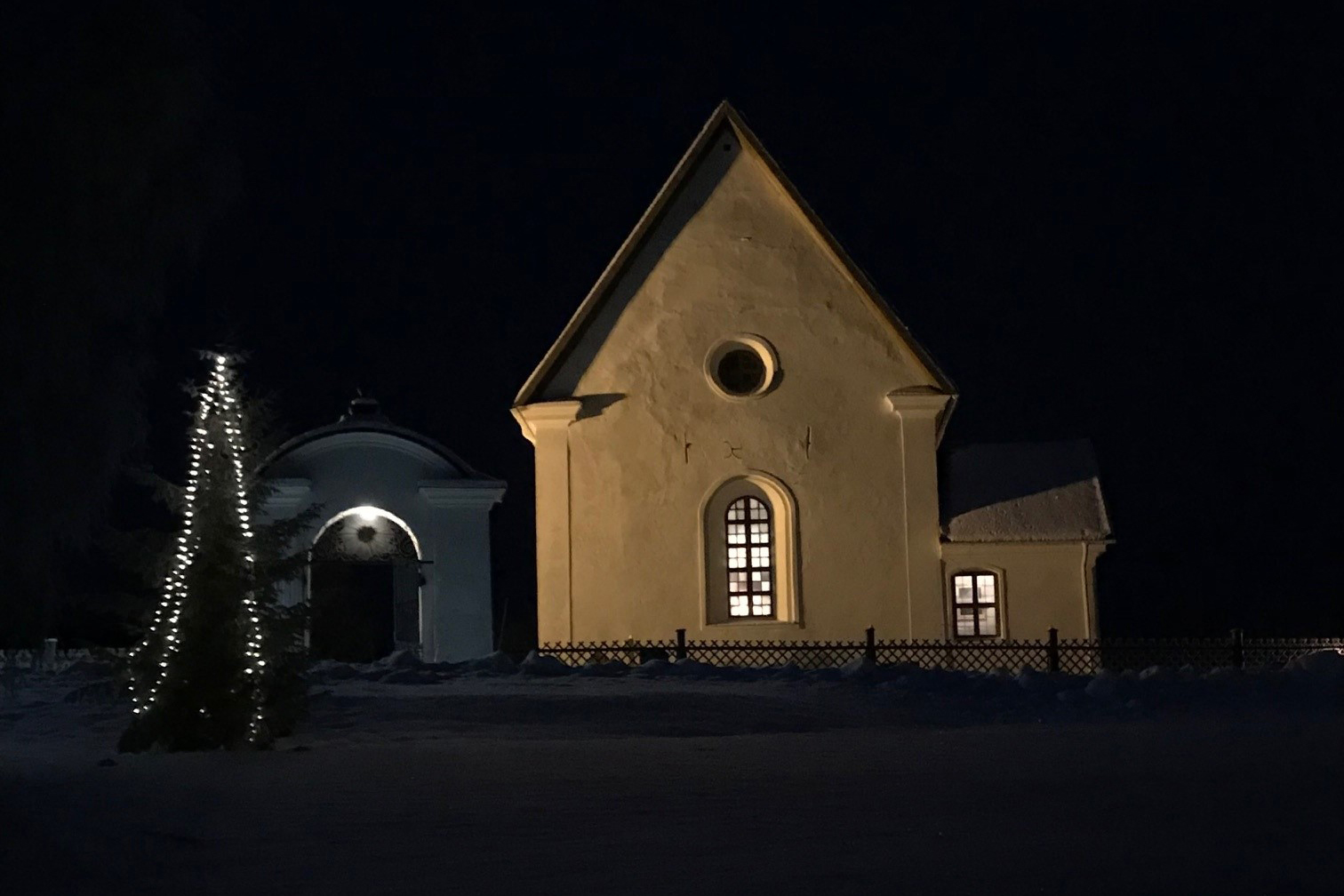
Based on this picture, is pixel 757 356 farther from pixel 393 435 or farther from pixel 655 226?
pixel 393 435

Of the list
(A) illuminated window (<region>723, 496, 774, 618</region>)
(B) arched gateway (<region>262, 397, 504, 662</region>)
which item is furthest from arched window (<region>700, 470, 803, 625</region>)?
(B) arched gateway (<region>262, 397, 504, 662</region>)

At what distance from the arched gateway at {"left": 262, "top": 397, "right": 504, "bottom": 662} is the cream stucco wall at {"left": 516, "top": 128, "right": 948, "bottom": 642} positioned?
3.43 m

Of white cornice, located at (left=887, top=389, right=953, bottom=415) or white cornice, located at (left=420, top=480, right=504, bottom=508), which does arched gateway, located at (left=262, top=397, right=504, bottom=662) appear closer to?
white cornice, located at (left=420, top=480, right=504, bottom=508)

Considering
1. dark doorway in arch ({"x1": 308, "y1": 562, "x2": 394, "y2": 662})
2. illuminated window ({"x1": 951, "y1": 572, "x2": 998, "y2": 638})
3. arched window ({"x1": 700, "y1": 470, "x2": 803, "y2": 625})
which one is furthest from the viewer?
dark doorway in arch ({"x1": 308, "y1": 562, "x2": 394, "y2": 662})

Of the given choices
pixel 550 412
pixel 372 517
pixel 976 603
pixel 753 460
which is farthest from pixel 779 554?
pixel 372 517

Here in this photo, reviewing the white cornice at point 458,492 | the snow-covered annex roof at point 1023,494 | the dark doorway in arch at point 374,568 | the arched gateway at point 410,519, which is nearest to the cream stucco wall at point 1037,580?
the snow-covered annex roof at point 1023,494

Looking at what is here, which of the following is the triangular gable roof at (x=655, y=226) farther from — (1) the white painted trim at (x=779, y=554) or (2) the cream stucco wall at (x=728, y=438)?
(1) the white painted trim at (x=779, y=554)

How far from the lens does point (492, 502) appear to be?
29.8 meters

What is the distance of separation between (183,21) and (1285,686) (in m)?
14.8

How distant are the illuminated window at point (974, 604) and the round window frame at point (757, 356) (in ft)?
15.5

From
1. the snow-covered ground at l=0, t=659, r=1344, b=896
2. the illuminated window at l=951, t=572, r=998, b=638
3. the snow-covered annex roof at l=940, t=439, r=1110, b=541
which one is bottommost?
the snow-covered ground at l=0, t=659, r=1344, b=896

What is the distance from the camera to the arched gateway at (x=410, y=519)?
95.8ft

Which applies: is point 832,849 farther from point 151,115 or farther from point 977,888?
point 151,115

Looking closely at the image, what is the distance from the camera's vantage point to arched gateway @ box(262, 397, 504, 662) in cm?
2920
